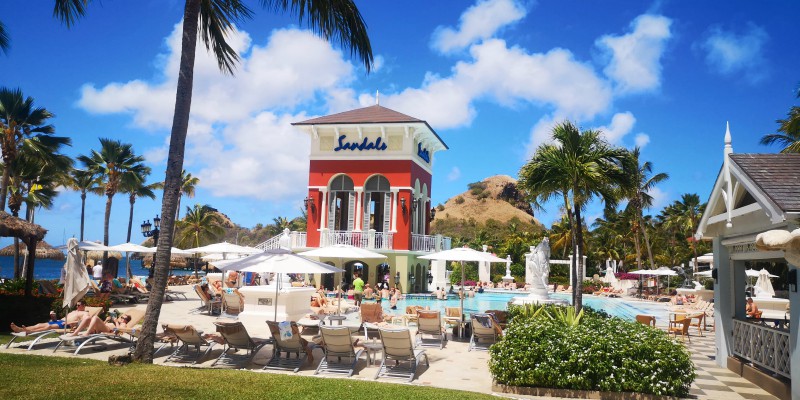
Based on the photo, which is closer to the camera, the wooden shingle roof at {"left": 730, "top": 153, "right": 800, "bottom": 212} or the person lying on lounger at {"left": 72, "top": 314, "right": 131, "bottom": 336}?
the wooden shingle roof at {"left": 730, "top": 153, "right": 800, "bottom": 212}

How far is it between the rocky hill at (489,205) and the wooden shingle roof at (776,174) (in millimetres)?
92922

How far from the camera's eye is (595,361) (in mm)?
7680

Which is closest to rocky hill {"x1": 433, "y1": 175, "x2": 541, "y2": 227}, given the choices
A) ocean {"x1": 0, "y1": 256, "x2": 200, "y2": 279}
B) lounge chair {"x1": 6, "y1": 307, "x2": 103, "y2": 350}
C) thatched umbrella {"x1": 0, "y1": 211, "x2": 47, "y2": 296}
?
ocean {"x1": 0, "y1": 256, "x2": 200, "y2": 279}

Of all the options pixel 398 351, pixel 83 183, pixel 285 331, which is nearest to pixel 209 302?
pixel 285 331

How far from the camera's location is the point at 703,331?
1692 cm

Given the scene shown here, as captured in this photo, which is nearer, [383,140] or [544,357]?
[544,357]

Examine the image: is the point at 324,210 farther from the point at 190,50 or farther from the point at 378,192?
the point at 190,50

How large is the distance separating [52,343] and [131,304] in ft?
29.6

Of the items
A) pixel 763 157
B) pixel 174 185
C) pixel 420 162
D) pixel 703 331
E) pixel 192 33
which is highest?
pixel 420 162

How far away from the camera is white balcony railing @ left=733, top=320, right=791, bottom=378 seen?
7.95 m

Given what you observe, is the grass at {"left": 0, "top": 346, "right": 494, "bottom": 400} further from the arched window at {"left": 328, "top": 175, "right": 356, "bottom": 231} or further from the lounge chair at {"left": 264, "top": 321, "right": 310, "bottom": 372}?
the arched window at {"left": 328, "top": 175, "right": 356, "bottom": 231}

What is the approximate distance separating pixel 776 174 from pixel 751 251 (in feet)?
4.98

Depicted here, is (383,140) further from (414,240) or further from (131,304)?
(131,304)

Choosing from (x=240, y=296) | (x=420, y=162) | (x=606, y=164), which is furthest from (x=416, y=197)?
(x=606, y=164)
